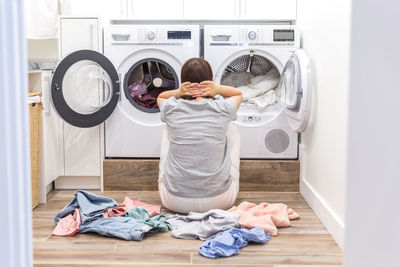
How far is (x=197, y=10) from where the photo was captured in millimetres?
3990

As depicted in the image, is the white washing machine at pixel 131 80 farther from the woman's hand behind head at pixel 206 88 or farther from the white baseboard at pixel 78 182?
the woman's hand behind head at pixel 206 88

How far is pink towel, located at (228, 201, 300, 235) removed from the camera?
2710 mm

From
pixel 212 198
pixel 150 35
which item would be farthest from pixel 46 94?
pixel 212 198

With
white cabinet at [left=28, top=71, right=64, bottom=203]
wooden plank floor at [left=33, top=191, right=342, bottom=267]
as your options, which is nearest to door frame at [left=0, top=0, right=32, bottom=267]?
wooden plank floor at [left=33, top=191, right=342, bottom=267]

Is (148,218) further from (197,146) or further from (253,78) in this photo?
(253,78)

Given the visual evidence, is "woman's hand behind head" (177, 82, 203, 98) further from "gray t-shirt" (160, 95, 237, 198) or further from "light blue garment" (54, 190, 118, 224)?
"light blue garment" (54, 190, 118, 224)

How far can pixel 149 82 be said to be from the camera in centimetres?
374

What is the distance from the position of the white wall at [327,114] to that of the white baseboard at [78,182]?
4.87 ft

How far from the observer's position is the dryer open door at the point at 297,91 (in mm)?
3066

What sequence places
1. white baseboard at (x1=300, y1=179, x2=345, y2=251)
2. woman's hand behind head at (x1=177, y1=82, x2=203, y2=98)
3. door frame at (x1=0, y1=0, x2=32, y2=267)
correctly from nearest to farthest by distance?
1. door frame at (x1=0, y1=0, x2=32, y2=267)
2. white baseboard at (x1=300, y1=179, x2=345, y2=251)
3. woman's hand behind head at (x1=177, y1=82, x2=203, y2=98)

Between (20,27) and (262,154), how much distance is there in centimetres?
297

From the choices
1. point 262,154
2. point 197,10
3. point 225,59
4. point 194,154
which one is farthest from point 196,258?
point 197,10

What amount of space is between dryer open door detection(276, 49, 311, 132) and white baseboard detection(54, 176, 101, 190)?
4.80 feet

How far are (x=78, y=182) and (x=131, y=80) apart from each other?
84 cm
